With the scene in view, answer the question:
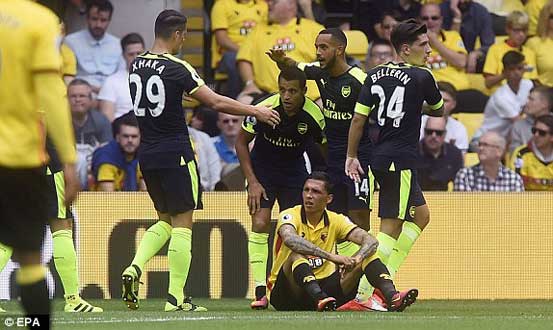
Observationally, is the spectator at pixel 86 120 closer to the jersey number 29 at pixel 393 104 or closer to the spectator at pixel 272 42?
the spectator at pixel 272 42

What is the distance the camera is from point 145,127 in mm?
11430

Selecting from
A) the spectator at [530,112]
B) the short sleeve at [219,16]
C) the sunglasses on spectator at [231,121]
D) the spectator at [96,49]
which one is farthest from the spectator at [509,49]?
the spectator at [96,49]

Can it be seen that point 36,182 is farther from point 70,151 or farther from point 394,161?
point 394,161

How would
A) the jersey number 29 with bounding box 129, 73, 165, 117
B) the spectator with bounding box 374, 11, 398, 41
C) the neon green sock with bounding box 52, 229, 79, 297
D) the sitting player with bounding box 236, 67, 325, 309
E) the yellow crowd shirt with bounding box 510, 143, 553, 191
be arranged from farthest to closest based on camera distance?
the spectator with bounding box 374, 11, 398, 41 → the yellow crowd shirt with bounding box 510, 143, 553, 191 → the sitting player with bounding box 236, 67, 325, 309 → the neon green sock with bounding box 52, 229, 79, 297 → the jersey number 29 with bounding box 129, 73, 165, 117

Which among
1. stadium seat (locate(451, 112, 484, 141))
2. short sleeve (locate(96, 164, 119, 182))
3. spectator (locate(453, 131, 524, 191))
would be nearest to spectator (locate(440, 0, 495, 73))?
stadium seat (locate(451, 112, 484, 141))

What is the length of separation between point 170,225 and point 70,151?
4680 millimetres

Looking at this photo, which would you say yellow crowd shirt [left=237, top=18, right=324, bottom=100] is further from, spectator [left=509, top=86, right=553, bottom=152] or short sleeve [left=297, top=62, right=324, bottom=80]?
short sleeve [left=297, top=62, right=324, bottom=80]

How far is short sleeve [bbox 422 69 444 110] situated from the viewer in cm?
1146

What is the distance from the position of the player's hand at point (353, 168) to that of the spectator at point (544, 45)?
21.9 ft

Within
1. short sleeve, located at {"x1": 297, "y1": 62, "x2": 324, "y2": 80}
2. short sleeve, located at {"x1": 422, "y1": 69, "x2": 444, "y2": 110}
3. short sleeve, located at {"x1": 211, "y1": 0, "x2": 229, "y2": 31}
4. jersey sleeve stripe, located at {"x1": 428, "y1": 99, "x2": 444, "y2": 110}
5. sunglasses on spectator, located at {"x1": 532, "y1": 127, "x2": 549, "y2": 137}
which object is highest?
short sleeve, located at {"x1": 211, "y1": 0, "x2": 229, "y2": 31}

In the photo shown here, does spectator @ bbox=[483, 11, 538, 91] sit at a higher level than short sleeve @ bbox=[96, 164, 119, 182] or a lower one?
higher

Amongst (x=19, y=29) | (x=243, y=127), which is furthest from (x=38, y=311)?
(x=243, y=127)

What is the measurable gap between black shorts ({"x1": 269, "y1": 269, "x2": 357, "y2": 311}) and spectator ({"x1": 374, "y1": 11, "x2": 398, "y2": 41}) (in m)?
6.41

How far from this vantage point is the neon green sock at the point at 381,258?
1154cm
